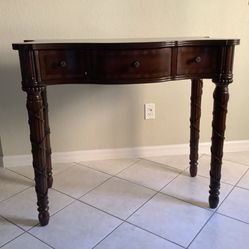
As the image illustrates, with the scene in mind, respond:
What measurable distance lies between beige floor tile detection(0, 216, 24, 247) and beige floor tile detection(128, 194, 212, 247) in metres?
0.47

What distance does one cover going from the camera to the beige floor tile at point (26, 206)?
48.3 inches

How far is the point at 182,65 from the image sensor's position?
3.54ft

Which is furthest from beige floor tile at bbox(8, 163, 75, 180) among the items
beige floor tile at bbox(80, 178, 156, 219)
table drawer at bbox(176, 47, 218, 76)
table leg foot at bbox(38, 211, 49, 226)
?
table drawer at bbox(176, 47, 218, 76)

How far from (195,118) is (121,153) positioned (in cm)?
56

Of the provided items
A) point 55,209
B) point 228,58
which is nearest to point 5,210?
point 55,209

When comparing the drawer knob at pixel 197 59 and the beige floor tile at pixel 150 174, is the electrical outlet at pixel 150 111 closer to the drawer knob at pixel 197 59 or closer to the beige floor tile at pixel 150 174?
the beige floor tile at pixel 150 174

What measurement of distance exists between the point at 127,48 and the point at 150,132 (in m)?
0.87

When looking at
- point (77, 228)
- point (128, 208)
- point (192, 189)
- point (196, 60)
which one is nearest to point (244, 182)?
point (192, 189)

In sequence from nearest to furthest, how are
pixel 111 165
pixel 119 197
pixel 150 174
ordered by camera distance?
1. pixel 119 197
2. pixel 150 174
3. pixel 111 165

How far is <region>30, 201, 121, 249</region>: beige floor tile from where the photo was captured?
1100 millimetres

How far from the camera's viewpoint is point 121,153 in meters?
1.82

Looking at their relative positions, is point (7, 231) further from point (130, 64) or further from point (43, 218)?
point (130, 64)

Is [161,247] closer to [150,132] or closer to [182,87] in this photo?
[150,132]

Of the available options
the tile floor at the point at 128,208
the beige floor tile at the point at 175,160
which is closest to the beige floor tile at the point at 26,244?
the tile floor at the point at 128,208
